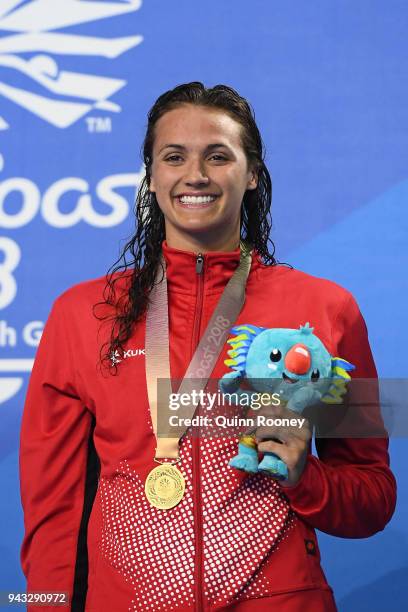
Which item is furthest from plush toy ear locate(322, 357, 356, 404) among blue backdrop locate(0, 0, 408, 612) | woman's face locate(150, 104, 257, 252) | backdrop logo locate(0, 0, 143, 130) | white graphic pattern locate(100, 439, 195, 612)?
backdrop logo locate(0, 0, 143, 130)

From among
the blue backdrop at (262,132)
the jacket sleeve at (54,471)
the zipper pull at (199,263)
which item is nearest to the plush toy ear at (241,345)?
the zipper pull at (199,263)

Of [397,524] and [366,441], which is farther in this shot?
[397,524]

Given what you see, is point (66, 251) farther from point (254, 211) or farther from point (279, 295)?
point (279, 295)

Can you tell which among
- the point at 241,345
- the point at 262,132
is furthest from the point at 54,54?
the point at 241,345

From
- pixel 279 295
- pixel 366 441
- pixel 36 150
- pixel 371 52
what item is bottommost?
pixel 366 441

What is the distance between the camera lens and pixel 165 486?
147 centimetres

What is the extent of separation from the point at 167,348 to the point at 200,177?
303mm

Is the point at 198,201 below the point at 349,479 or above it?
above

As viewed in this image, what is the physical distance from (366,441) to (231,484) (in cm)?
28

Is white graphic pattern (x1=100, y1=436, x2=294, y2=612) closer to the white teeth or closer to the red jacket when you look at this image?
the red jacket

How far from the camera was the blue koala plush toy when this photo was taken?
1400mm

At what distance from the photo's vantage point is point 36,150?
102 inches

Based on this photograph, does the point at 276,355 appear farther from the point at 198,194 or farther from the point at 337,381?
the point at 198,194

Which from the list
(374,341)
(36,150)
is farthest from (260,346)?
(36,150)
